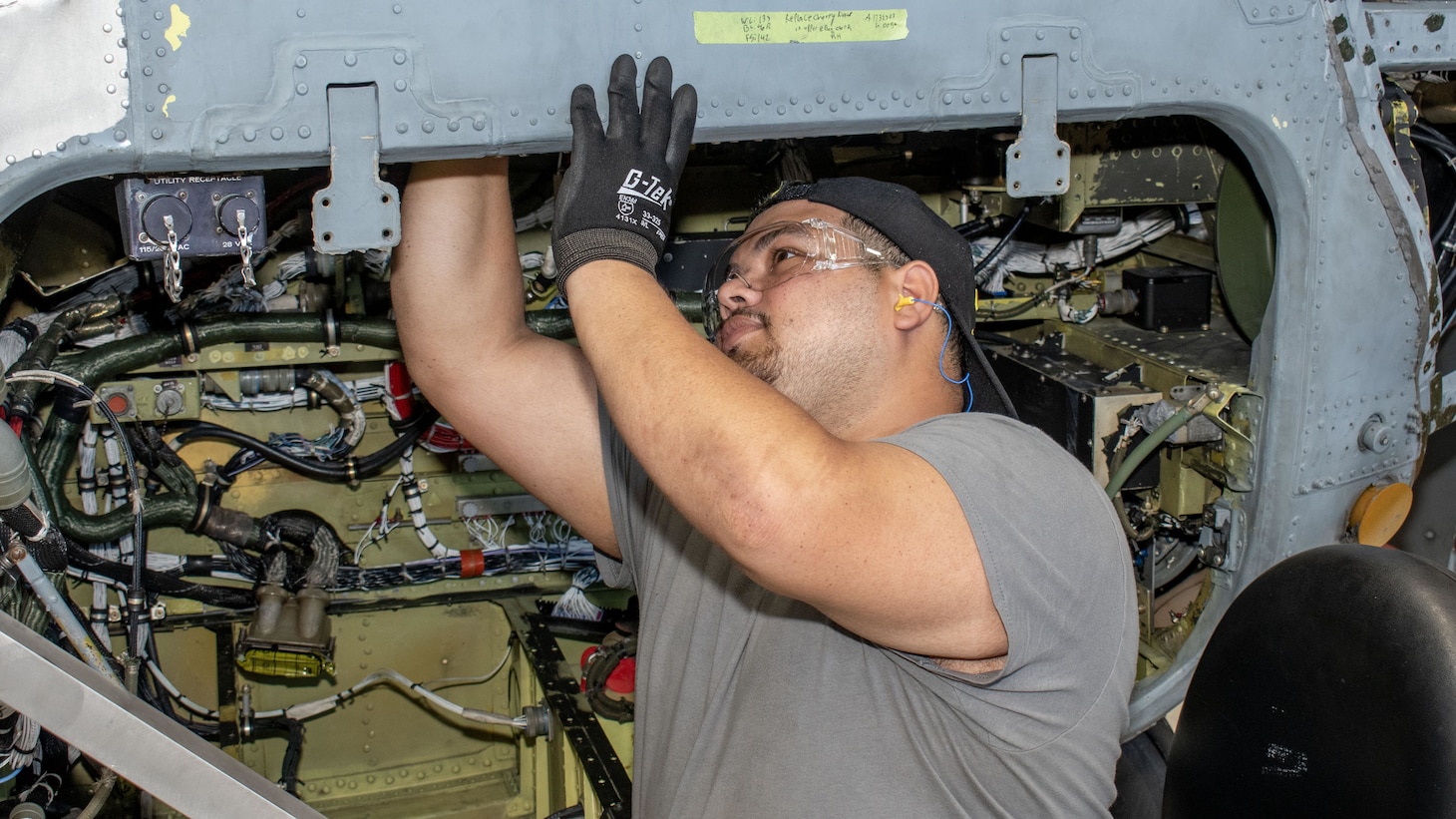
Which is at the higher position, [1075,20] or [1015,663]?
[1075,20]

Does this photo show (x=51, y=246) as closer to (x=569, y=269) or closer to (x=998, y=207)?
(x=569, y=269)

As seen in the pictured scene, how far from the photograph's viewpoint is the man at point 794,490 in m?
1.47

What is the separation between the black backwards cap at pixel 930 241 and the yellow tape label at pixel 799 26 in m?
0.27

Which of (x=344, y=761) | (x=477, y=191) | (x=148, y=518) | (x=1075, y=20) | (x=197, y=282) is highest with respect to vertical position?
(x=1075, y=20)

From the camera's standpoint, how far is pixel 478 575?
363cm

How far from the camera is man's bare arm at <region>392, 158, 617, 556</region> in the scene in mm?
1973

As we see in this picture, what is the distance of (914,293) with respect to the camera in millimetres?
1980

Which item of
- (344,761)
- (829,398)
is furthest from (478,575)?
(829,398)

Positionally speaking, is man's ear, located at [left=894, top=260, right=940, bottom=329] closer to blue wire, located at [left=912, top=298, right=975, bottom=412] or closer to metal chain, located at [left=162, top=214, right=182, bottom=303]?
blue wire, located at [left=912, top=298, right=975, bottom=412]

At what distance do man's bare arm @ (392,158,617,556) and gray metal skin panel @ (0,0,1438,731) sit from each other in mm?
223

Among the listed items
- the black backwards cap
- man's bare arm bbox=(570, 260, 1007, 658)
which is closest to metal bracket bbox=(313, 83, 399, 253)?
man's bare arm bbox=(570, 260, 1007, 658)

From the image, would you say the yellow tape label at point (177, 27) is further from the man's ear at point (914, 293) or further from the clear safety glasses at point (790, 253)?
the man's ear at point (914, 293)

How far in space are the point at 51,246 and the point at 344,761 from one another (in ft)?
5.68

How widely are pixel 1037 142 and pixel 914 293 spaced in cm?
34
